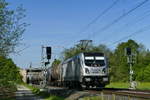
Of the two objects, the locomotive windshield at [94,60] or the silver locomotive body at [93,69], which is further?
the locomotive windshield at [94,60]

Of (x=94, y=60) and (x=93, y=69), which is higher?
(x=94, y=60)

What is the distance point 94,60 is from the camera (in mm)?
36031

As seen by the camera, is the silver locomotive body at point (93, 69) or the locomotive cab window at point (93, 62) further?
the locomotive cab window at point (93, 62)

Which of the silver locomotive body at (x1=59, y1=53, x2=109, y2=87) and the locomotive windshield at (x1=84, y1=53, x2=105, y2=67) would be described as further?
the locomotive windshield at (x1=84, y1=53, x2=105, y2=67)

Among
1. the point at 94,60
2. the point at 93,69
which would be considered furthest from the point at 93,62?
the point at 93,69

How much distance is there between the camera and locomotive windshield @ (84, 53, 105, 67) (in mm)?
35844

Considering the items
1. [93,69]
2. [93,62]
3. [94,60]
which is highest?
[94,60]

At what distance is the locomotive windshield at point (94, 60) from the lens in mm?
35844

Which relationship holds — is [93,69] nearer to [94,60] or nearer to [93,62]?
[93,62]

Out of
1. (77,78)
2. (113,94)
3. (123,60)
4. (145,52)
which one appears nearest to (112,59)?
(123,60)

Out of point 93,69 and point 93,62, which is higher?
point 93,62

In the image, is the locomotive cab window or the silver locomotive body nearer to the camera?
the silver locomotive body

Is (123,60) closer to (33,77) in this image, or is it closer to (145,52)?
(145,52)

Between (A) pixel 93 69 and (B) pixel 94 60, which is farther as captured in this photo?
(B) pixel 94 60
